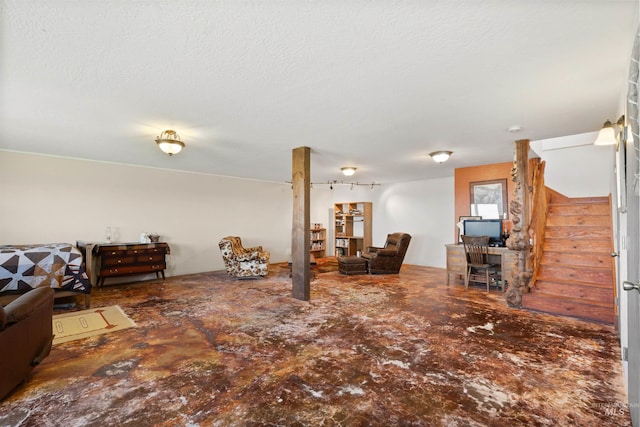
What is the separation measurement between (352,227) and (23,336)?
7.93 meters

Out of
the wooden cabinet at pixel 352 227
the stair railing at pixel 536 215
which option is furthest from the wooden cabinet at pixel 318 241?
the stair railing at pixel 536 215

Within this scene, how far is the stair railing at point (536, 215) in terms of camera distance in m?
4.22

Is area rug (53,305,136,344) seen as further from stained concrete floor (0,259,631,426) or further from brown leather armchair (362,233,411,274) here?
brown leather armchair (362,233,411,274)

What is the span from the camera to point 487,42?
1.94 metres

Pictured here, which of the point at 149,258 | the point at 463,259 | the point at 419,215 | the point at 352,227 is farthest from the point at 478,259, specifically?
the point at 149,258

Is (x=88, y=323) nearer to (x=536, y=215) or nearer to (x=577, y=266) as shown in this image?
(x=536, y=215)

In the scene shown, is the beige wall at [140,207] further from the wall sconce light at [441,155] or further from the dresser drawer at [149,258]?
the wall sconce light at [441,155]

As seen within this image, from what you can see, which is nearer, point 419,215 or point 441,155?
point 441,155

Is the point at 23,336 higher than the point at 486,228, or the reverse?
the point at 486,228

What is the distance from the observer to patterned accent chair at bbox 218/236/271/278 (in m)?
6.17

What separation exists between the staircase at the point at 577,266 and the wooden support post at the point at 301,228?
314cm

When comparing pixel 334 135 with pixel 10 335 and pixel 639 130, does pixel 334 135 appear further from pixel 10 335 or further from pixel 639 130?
pixel 10 335

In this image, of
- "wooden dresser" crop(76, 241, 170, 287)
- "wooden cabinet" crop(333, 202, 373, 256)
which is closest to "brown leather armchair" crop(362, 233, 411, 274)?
"wooden cabinet" crop(333, 202, 373, 256)

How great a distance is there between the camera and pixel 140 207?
612 centimetres
